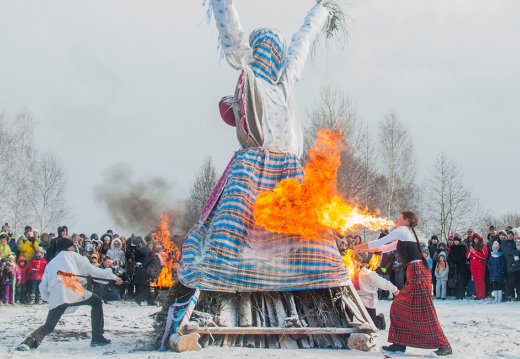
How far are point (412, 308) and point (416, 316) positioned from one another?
0.32 feet

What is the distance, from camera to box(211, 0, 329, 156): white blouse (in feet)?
23.4

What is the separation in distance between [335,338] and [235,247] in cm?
153

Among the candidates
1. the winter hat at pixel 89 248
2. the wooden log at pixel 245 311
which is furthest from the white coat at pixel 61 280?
the winter hat at pixel 89 248

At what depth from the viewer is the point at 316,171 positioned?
24.3ft

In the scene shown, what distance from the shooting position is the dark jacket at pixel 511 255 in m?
14.2

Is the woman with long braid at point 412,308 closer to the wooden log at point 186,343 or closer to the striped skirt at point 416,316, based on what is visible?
the striped skirt at point 416,316

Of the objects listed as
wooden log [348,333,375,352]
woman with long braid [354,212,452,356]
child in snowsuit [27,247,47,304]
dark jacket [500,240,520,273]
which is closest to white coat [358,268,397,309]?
woman with long braid [354,212,452,356]

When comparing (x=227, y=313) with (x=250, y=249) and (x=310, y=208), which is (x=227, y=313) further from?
(x=310, y=208)

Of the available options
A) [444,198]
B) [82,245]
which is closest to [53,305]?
[82,245]

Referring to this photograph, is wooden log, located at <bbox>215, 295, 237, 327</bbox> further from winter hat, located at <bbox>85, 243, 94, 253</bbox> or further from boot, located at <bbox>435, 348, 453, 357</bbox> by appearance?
winter hat, located at <bbox>85, 243, 94, 253</bbox>

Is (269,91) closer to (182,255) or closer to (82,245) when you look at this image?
(182,255)

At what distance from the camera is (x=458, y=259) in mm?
16125

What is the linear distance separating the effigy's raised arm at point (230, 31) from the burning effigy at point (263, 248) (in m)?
0.01

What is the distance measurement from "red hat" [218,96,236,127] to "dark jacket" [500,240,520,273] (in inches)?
353
